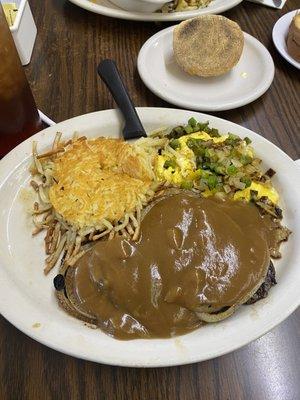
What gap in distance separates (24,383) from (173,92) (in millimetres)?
1522

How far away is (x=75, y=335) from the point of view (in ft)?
3.86

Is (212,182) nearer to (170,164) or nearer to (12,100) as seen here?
(170,164)

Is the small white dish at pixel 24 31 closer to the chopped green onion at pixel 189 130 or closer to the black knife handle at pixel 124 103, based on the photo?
the black knife handle at pixel 124 103

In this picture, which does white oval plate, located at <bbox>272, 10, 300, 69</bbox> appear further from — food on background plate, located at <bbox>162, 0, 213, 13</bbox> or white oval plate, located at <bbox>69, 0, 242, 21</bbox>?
food on background plate, located at <bbox>162, 0, 213, 13</bbox>

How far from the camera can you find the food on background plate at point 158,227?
4.00ft

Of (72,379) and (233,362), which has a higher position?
(72,379)

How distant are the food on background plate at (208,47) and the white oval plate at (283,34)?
317 millimetres

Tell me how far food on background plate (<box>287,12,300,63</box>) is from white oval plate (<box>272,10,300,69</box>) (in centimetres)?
2

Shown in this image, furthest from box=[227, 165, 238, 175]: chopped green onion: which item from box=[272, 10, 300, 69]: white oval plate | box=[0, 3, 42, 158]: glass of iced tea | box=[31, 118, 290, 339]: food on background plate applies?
box=[272, 10, 300, 69]: white oval plate

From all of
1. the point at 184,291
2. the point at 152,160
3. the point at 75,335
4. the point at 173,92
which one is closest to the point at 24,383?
the point at 75,335

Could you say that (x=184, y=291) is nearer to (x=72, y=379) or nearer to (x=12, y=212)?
(x=72, y=379)

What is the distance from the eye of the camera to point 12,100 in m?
1.60

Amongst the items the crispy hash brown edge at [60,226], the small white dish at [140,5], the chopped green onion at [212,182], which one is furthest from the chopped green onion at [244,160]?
the small white dish at [140,5]

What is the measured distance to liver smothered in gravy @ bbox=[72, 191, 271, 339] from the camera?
47.7 inches
